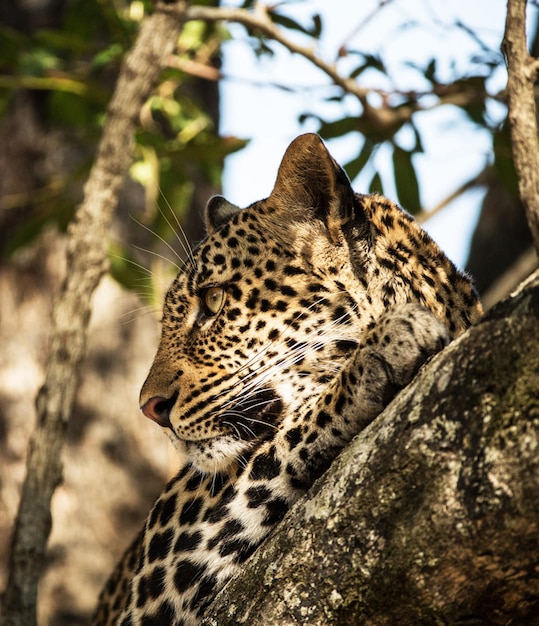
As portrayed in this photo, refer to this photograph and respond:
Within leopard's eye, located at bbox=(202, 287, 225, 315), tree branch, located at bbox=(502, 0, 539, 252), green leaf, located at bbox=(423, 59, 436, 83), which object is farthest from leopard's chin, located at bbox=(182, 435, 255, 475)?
green leaf, located at bbox=(423, 59, 436, 83)

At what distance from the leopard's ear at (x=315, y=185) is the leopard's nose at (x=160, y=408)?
2.91 ft

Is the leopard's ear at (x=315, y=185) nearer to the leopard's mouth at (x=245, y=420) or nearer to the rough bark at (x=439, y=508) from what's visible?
the leopard's mouth at (x=245, y=420)

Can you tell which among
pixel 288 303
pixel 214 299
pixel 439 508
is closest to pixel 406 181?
pixel 214 299

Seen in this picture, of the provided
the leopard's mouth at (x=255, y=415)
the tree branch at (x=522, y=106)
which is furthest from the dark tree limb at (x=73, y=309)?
the tree branch at (x=522, y=106)

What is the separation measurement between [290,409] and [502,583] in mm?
1434

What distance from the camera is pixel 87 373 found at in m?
8.49

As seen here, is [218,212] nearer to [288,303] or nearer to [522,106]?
[288,303]

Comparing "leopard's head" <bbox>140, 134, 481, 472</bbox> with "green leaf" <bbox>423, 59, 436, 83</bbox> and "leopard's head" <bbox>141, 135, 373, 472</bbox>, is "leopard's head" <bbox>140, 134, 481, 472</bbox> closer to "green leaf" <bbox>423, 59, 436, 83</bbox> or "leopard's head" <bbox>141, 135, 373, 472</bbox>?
"leopard's head" <bbox>141, 135, 373, 472</bbox>

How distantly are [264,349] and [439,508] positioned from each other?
150 cm

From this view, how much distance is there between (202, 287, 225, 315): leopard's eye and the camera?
416 centimetres

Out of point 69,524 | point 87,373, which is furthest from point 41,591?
point 87,373

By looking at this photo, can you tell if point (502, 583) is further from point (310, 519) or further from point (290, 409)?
point (290, 409)

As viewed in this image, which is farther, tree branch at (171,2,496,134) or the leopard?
tree branch at (171,2,496,134)

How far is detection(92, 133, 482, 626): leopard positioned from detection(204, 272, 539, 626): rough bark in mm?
580
